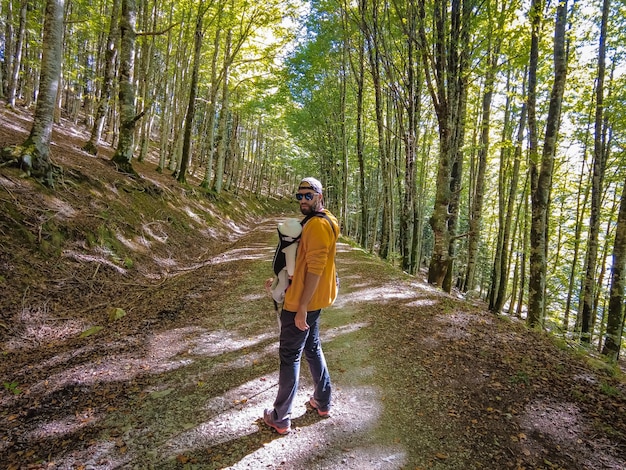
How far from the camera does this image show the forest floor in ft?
9.20

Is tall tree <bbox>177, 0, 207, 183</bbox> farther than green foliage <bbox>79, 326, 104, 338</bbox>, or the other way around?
tall tree <bbox>177, 0, 207, 183</bbox>

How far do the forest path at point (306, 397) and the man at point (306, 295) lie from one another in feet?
1.37

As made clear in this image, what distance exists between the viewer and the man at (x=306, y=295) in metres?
2.74

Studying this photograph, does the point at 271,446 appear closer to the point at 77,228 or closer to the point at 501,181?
the point at 77,228

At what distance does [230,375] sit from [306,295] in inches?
75.5

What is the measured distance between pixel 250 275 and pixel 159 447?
19.1 ft

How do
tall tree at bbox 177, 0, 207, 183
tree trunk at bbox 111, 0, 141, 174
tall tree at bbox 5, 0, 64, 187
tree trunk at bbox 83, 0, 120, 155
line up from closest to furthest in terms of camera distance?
1. tall tree at bbox 5, 0, 64, 187
2. tree trunk at bbox 111, 0, 141, 174
3. tree trunk at bbox 83, 0, 120, 155
4. tall tree at bbox 177, 0, 207, 183

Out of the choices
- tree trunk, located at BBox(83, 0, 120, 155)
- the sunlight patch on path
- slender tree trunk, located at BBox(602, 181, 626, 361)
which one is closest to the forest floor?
the sunlight patch on path

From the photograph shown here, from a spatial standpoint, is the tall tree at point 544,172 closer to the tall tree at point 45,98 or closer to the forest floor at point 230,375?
the forest floor at point 230,375

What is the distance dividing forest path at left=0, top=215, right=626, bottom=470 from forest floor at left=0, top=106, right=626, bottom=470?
2 centimetres

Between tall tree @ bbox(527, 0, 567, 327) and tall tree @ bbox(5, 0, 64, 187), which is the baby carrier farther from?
tall tree @ bbox(5, 0, 64, 187)

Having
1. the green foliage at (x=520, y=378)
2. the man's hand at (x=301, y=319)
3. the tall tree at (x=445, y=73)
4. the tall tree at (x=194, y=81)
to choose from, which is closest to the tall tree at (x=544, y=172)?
the tall tree at (x=445, y=73)

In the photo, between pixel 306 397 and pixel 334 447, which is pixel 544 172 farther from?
pixel 334 447

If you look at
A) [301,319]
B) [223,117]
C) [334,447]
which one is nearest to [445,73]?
[301,319]
